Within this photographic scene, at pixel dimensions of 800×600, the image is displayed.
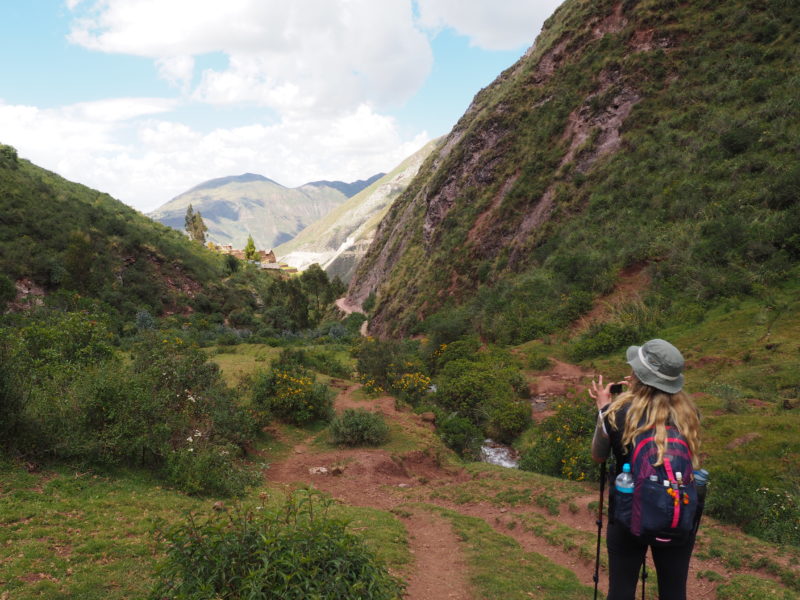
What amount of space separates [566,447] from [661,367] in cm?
764

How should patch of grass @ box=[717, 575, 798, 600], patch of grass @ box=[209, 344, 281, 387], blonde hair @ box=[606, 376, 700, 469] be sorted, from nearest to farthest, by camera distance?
blonde hair @ box=[606, 376, 700, 469], patch of grass @ box=[717, 575, 798, 600], patch of grass @ box=[209, 344, 281, 387]

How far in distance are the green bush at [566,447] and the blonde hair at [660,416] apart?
6.51 m

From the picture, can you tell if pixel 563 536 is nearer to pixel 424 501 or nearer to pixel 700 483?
pixel 424 501

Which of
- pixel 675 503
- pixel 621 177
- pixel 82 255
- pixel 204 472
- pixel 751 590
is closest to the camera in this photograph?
pixel 675 503

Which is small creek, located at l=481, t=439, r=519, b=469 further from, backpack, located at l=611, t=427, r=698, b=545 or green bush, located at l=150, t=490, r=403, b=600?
backpack, located at l=611, t=427, r=698, b=545

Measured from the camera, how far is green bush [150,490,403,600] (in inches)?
127

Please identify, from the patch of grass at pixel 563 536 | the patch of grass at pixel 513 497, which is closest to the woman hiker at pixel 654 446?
the patch of grass at pixel 563 536

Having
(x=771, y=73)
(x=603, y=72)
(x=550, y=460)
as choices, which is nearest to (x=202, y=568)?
(x=550, y=460)

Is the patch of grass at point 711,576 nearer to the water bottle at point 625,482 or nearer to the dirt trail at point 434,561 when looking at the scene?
the dirt trail at point 434,561

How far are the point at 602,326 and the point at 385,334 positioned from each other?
22222 millimetres

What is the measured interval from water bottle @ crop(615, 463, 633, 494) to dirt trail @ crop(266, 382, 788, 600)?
10.4ft

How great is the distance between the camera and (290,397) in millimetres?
12406

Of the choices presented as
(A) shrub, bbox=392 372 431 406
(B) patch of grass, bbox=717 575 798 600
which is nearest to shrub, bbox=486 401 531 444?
(A) shrub, bbox=392 372 431 406

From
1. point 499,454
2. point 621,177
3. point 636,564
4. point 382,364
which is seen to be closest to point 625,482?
point 636,564
